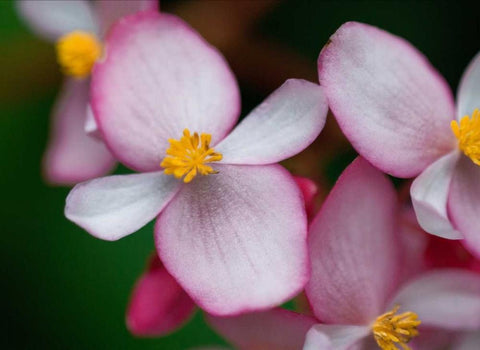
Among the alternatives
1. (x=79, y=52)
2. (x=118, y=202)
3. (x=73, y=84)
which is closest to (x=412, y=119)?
(x=118, y=202)

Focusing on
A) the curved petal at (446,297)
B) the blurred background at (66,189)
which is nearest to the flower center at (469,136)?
Result: the curved petal at (446,297)

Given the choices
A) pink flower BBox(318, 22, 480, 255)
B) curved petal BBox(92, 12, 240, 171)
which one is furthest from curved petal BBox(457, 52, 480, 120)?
curved petal BBox(92, 12, 240, 171)

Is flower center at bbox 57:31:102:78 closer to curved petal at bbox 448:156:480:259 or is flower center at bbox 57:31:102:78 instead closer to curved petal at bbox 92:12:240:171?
curved petal at bbox 92:12:240:171

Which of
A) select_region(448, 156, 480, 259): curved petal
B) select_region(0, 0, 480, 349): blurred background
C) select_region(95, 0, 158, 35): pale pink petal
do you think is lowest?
select_region(0, 0, 480, 349): blurred background

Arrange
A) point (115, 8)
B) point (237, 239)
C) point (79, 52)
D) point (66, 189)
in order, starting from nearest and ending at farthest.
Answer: point (237, 239) → point (115, 8) → point (79, 52) → point (66, 189)

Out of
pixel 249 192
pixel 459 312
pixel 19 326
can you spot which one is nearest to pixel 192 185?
pixel 249 192

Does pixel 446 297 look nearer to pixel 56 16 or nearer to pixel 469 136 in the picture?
pixel 469 136
